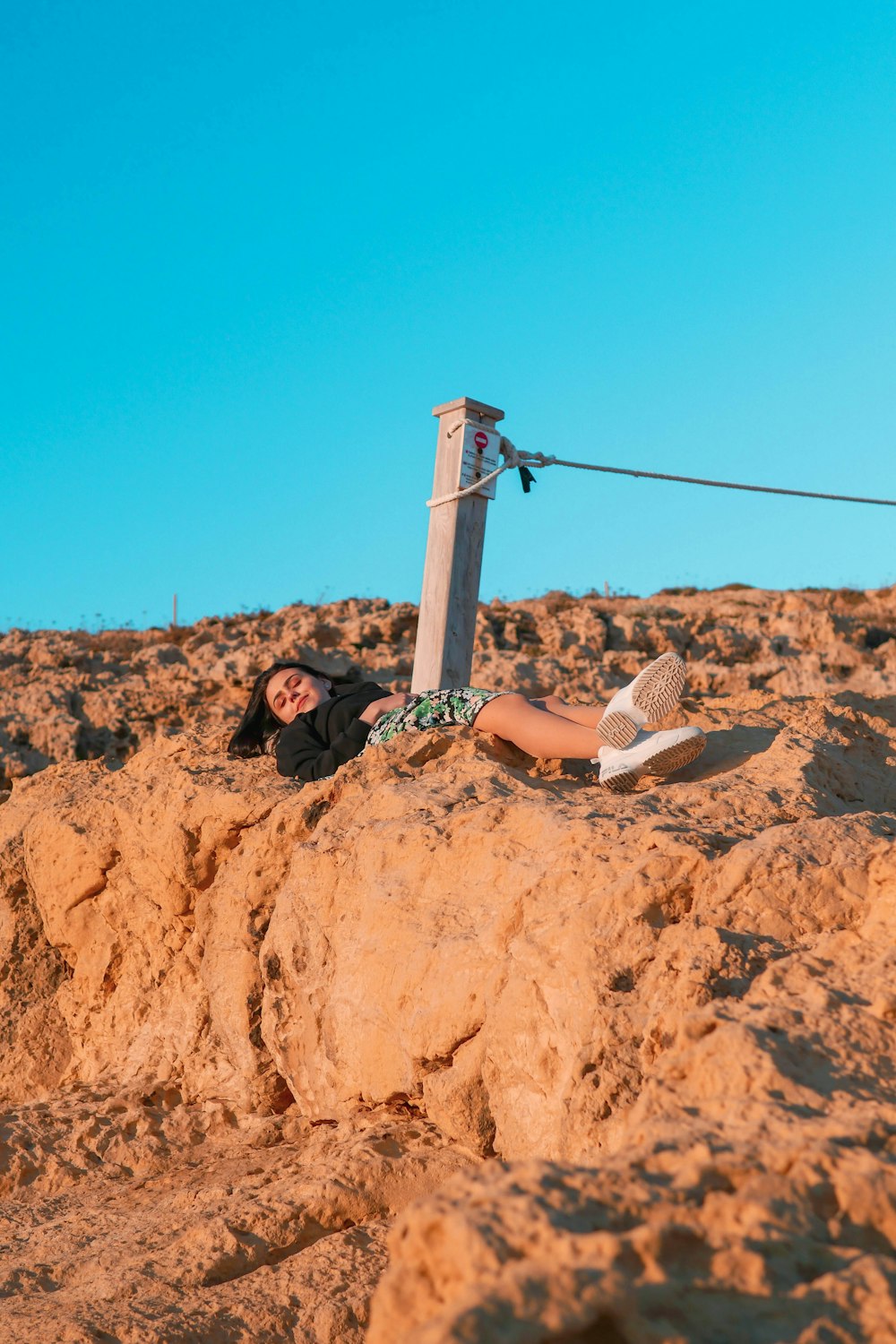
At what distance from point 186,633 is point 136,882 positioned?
1000cm

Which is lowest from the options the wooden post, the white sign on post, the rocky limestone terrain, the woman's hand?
the rocky limestone terrain

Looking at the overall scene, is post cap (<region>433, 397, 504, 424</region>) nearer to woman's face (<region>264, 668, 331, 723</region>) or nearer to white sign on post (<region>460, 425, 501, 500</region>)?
white sign on post (<region>460, 425, 501, 500</region>)

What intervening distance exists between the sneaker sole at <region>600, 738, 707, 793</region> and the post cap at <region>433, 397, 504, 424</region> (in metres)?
2.16

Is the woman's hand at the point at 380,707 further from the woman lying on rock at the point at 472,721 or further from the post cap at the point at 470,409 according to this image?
the post cap at the point at 470,409

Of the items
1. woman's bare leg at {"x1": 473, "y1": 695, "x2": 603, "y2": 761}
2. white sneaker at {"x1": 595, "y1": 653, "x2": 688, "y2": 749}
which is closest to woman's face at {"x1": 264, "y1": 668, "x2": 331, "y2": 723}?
woman's bare leg at {"x1": 473, "y1": 695, "x2": 603, "y2": 761}

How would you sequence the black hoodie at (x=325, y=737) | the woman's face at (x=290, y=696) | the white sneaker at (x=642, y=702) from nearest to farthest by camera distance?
the white sneaker at (x=642, y=702)
the black hoodie at (x=325, y=737)
the woman's face at (x=290, y=696)

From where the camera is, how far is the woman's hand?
5.03 metres

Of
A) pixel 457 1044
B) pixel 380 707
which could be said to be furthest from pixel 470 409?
pixel 457 1044

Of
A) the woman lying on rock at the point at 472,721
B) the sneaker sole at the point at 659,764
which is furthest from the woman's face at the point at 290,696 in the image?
the sneaker sole at the point at 659,764

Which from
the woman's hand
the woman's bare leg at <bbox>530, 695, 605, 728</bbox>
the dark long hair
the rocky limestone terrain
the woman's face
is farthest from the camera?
the woman's face

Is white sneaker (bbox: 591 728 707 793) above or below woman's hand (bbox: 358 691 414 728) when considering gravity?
below

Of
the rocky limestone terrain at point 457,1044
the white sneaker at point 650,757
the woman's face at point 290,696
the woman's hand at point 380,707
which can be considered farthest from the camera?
the woman's face at point 290,696

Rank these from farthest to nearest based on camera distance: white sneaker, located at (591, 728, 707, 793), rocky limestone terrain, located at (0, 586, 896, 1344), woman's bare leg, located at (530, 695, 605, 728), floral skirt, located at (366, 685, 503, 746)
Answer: floral skirt, located at (366, 685, 503, 746)
woman's bare leg, located at (530, 695, 605, 728)
white sneaker, located at (591, 728, 707, 793)
rocky limestone terrain, located at (0, 586, 896, 1344)

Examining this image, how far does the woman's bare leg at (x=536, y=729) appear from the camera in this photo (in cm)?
418
